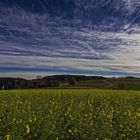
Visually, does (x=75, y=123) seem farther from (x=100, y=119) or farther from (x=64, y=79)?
(x=64, y=79)

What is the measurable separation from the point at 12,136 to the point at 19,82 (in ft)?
201

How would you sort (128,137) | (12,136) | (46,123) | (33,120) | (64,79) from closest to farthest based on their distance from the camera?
(12,136) < (128,137) < (46,123) < (33,120) < (64,79)

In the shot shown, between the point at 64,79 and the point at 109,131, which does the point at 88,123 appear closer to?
the point at 109,131

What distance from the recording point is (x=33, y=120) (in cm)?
1174

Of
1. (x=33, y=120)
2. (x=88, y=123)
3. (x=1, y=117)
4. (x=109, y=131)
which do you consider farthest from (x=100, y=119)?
(x=1, y=117)

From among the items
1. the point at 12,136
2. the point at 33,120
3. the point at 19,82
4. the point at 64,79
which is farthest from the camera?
the point at 64,79

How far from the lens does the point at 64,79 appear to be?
86.8m

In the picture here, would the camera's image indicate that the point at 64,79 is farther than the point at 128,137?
Yes

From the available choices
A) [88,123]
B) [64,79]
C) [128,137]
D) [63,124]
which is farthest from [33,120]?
[64,79]

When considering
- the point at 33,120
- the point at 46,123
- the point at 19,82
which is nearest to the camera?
the point at 46,123

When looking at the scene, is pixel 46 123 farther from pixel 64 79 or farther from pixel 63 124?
pixel 64 79

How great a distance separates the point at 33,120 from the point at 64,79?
75.1m

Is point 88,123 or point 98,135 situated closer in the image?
point 98,135

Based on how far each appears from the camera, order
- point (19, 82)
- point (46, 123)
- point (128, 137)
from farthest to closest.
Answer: point (19, 82) < point (46, 123) < point (128, 137)
